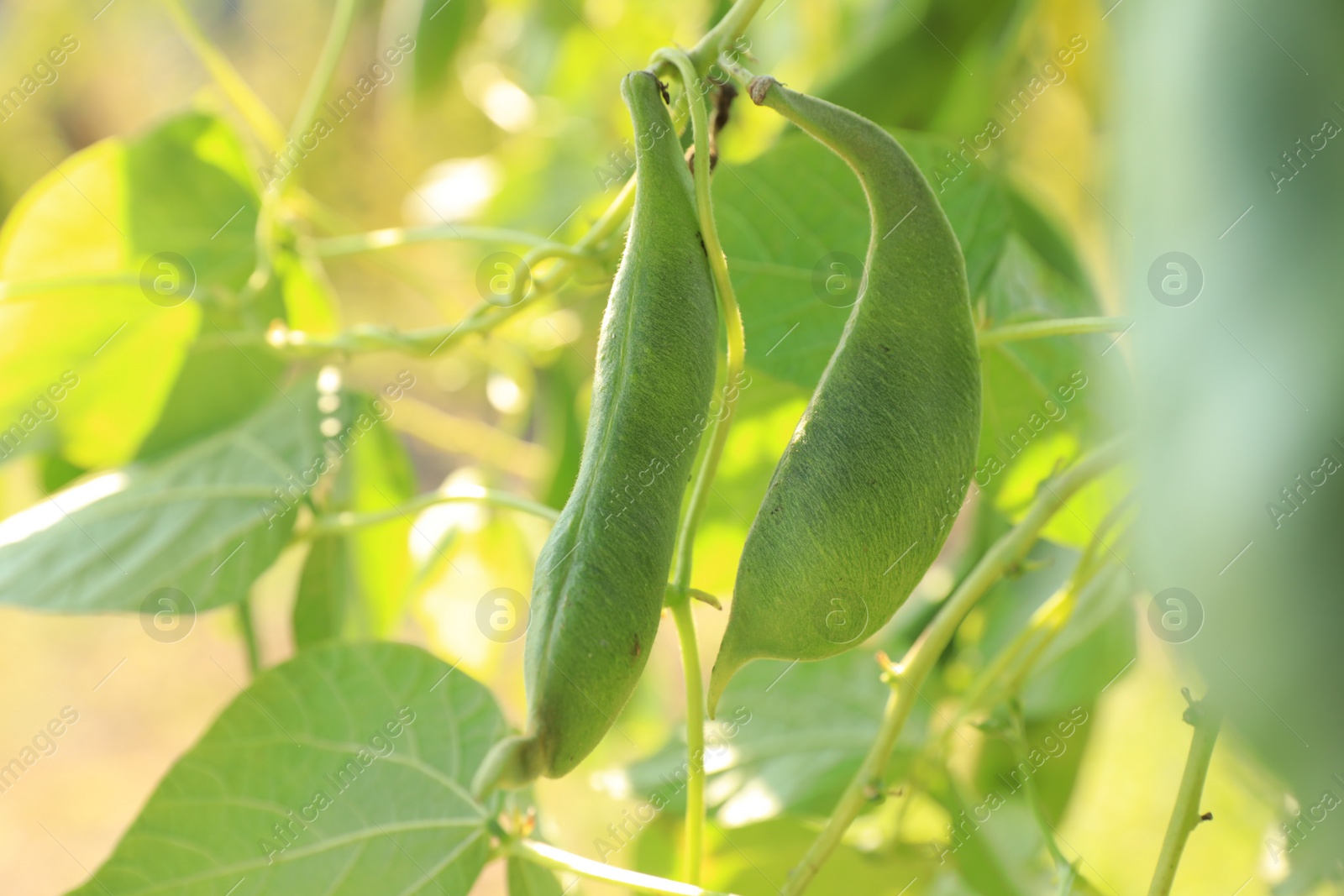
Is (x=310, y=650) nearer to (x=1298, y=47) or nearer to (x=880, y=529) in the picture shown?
(x=880, y=529)

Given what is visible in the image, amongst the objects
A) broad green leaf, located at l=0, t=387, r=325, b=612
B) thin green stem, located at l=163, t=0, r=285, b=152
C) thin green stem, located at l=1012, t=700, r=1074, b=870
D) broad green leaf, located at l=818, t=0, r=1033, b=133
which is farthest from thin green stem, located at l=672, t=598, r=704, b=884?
thin green stem, located at l=163, t=0, r=285, b=152

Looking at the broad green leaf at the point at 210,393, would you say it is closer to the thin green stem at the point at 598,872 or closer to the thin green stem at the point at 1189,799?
the thin green stem at the point at 598,872

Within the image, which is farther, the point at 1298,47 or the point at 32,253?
the point at 32,253

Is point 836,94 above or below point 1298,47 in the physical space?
above

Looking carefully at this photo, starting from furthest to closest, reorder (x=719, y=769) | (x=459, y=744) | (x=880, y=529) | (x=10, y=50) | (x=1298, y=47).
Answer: (x=10, y=50) < (x=719, y=769) < (x=459, y=744) < (x=880, y=529) < (x=1298, y=47)

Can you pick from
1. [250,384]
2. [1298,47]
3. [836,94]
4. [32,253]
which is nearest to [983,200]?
[836,94]

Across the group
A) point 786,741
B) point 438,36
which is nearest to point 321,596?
point 786,741

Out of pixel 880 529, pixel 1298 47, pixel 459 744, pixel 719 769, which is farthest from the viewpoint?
pixel 719 769
